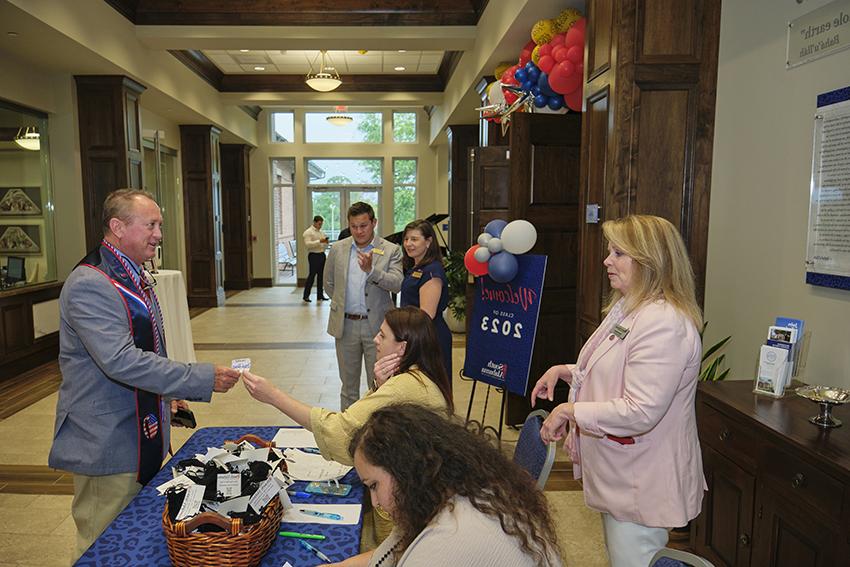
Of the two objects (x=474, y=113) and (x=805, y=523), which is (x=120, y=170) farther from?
(x=805, y=523)

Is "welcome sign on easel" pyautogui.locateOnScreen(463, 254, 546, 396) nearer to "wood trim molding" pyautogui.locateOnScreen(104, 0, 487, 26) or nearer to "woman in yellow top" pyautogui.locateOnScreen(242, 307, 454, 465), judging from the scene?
"woman in yellow top" pyautogui.locateOnScreen(242, 307, 454, 465)

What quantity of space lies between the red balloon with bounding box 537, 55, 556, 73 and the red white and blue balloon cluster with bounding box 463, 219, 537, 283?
4.46ft

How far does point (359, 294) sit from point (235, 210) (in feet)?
35.0

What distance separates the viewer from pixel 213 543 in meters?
1.36

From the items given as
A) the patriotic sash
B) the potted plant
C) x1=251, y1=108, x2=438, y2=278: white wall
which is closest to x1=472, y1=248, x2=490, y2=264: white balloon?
the patriotic sash

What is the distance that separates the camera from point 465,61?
26.1ft

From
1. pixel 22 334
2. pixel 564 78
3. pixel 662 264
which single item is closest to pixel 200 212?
pixel 22 334

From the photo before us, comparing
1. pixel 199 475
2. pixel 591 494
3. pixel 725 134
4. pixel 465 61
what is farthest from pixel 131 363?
pixel 465 61

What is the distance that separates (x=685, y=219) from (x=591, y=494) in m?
1.69

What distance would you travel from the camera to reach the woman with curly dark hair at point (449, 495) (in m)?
1.07

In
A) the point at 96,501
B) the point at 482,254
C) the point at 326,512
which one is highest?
the point at 482,254

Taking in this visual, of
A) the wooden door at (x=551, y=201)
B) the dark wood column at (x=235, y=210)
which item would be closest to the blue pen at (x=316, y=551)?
the wooden door at (x=551, y=201)

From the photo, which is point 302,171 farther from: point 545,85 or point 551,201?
point 551,201

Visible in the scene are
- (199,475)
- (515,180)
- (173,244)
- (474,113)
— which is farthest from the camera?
(173,244)
